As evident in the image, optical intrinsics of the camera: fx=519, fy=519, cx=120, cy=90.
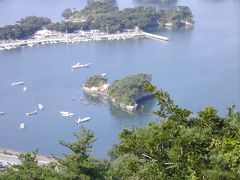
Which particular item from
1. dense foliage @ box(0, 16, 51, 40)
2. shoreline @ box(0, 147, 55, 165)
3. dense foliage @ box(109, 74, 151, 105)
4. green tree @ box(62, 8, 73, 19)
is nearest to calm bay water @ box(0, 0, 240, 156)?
dense foliage @ box(109, 74, 151, 105)

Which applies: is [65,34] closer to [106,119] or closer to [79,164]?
[106,119]

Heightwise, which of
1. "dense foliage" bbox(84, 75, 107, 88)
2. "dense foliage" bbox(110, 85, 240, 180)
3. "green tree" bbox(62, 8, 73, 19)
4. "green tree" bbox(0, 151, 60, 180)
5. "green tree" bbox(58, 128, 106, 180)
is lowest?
"dense foliage" bbox(84, 75, 107, 88)

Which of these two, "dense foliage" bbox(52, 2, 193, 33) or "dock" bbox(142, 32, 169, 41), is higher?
"dense foliage" bbox(52, 2, 193, 33)

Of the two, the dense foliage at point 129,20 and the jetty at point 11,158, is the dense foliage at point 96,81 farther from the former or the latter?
A: the dense foliage at point 129,20

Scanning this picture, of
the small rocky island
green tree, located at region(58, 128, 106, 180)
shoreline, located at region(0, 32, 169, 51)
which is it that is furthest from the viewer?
shoreline, located at region(0, 32, 169, 51)

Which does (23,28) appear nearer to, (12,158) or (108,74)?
(108,74)

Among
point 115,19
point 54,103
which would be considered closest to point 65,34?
point 115,19

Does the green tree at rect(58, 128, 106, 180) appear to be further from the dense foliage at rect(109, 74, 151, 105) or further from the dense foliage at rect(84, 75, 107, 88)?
the dense foliage at rect(84, 75, 107, 88)
